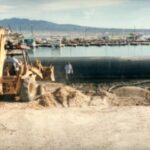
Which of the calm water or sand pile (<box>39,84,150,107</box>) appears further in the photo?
the calm water

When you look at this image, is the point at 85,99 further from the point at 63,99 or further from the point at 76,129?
the point at 76,129

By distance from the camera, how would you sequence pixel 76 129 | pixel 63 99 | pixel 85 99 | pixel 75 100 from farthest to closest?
pixel 85 99, pixel 75 100, pixel 63 99, pixel 76 129

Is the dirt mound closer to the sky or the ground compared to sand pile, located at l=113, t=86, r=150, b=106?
closer to the sky

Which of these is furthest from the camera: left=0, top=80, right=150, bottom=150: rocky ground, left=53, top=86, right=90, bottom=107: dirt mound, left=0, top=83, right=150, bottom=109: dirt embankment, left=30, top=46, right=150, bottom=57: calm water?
left=30, top=46, right=150, bottom=57: calm water

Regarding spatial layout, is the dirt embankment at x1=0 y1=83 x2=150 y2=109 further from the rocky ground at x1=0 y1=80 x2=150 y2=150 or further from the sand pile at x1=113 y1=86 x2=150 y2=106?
the rocky ground at x1=0 y1=80 x2=150 y2=150

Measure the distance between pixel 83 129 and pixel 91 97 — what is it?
10.8 m

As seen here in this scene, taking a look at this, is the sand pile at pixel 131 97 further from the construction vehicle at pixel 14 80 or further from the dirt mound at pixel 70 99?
the construction vehicle at pixel 14 80

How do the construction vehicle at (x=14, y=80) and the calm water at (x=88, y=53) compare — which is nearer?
the construction vehicle at (x=14, y=80)

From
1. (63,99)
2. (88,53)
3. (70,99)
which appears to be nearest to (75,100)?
(70,99)

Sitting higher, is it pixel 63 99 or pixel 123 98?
pixel 63 99

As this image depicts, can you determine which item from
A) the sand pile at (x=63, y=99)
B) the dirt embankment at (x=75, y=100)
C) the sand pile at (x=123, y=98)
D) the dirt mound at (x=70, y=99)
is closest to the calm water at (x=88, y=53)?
the sand pile at (x=123, y=98)

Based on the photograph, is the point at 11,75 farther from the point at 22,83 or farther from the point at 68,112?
the point at 68,112

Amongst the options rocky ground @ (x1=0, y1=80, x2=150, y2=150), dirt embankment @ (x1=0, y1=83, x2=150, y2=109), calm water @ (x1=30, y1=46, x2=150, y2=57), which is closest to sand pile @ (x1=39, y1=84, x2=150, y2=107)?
dirt embankment @ (x1=0, y1=83, x2=150, y2=109)

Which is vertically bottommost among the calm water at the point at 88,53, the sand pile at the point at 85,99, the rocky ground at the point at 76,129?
the calm water at the point at 88,53
